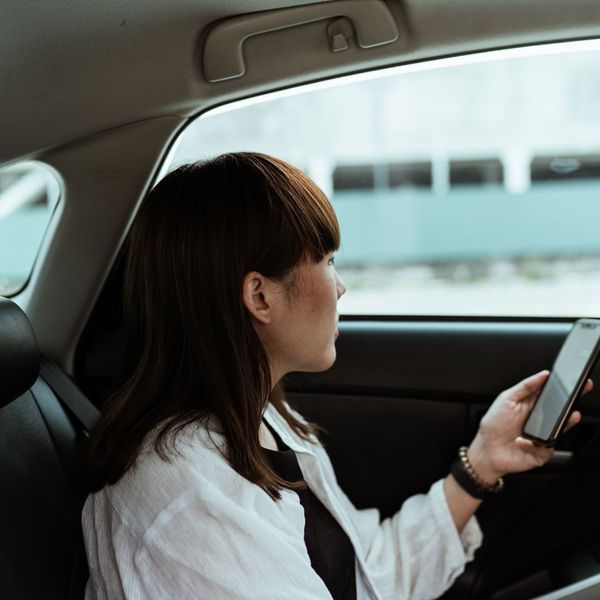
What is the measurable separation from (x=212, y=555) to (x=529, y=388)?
0.79 metres

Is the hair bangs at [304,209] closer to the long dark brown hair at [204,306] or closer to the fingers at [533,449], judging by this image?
the long dark brown hair at [204,306]

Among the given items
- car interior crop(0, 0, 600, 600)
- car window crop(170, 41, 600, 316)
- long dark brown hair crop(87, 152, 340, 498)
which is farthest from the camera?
car window crop(170, 41, 600, 316)

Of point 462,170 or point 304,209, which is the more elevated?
point 304,209

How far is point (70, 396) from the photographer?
158cm

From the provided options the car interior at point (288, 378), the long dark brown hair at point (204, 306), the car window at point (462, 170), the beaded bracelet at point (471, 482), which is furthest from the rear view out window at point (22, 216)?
the car window at point (462, 170)

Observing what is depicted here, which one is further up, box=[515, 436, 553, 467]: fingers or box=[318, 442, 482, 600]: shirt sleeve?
box=[515, 436, 553, 467]: fingers

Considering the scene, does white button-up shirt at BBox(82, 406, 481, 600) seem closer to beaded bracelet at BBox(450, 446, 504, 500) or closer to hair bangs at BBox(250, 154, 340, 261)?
hair bangs at BBox(250, 154, 340, 261)

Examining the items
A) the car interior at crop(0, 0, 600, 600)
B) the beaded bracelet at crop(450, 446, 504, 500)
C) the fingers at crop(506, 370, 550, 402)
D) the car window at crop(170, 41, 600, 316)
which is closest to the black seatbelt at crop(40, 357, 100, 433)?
the car interior at crop(0, 0, 600, 600)

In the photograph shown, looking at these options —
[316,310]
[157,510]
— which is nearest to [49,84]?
[316,310]

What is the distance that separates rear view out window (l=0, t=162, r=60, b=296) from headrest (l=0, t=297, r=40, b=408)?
44 cm

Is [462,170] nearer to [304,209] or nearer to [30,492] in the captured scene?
[304,209]

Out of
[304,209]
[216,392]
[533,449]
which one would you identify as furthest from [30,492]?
[533,449]

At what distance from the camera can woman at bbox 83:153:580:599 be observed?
38.6 inches

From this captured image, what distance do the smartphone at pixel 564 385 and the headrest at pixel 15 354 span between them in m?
0.84
